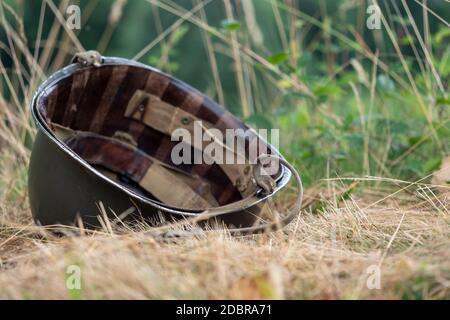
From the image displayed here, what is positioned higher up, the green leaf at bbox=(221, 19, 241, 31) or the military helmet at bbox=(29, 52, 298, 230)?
the green leaf at bbox=(221, 19, 241, 31)

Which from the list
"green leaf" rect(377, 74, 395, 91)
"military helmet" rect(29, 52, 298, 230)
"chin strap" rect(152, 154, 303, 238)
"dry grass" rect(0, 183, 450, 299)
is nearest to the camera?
"dry grass" rect(0, 183, 450, 299)

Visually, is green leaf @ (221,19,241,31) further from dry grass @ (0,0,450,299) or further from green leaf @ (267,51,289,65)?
dry grass @ (0,0,450,299)

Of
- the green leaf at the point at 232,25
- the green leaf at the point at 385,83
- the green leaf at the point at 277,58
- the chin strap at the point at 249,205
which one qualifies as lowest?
the chin strap at the point at 249,205

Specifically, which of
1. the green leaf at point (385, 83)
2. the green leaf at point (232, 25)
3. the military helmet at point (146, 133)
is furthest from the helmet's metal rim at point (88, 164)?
the green leaf at point (385, 83)

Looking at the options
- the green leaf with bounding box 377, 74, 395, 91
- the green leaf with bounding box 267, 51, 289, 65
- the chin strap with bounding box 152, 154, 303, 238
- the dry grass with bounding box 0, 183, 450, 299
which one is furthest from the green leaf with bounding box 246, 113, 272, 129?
the dry grass with bounding box 0, 183, 450, 299

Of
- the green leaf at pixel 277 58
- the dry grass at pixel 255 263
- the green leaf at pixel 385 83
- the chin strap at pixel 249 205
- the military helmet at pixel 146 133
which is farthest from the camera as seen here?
the green leaf at pixel 385 83

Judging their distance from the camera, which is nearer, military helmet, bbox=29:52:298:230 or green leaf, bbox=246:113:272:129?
military helmet, bbox=29:52:298:230

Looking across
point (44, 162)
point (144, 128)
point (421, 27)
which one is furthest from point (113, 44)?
point (44, 162)

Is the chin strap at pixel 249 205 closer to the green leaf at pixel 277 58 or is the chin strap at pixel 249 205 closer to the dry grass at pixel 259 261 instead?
the dry grass at pixel 259 261

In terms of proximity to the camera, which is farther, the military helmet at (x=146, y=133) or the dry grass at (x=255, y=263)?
the military helmet at (x=146, y=133)

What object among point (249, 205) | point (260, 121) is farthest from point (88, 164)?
point (260, 121)

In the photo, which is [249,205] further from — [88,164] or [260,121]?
[260,121]

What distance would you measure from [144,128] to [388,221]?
94 cm
